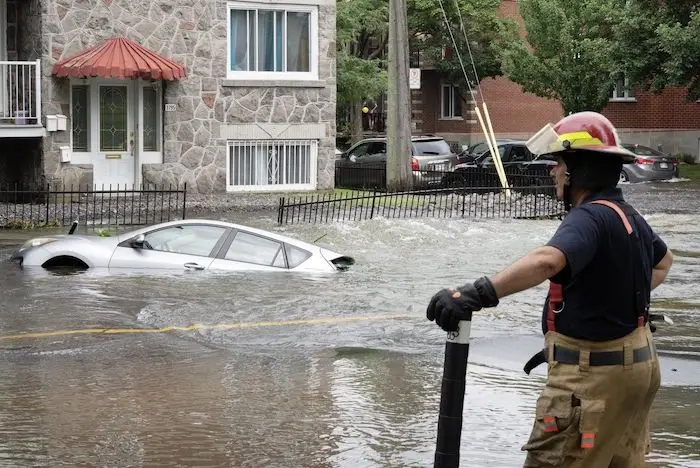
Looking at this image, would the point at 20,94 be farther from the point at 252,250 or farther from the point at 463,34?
the point at 463,34

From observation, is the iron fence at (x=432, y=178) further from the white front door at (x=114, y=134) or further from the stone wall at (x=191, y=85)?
the white front door at (x=114, y=134)

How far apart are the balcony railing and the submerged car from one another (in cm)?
1097

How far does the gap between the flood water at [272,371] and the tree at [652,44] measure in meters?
16.6

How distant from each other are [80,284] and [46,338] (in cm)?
274

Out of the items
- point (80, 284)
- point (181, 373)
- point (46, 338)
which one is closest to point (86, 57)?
point (80, 284)

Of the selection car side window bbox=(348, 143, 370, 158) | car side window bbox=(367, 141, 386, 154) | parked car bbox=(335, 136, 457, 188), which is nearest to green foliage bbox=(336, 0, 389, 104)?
car side window bbox=(348, 143, 370, 158)

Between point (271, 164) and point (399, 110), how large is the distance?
346 cm

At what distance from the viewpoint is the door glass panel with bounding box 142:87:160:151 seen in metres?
26.7

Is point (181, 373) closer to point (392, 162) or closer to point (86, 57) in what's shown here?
point (86, 57)

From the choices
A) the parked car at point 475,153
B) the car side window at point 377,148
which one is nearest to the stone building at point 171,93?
the car side window at point 377,148

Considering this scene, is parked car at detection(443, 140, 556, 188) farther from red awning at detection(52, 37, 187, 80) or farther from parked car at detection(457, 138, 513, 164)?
red awning at detection(52, 37, 187, 80)

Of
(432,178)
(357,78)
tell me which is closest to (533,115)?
(357,78)

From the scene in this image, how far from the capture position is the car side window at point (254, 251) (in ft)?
45.7

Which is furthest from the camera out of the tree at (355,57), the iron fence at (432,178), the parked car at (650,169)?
the tree at (355,57)
